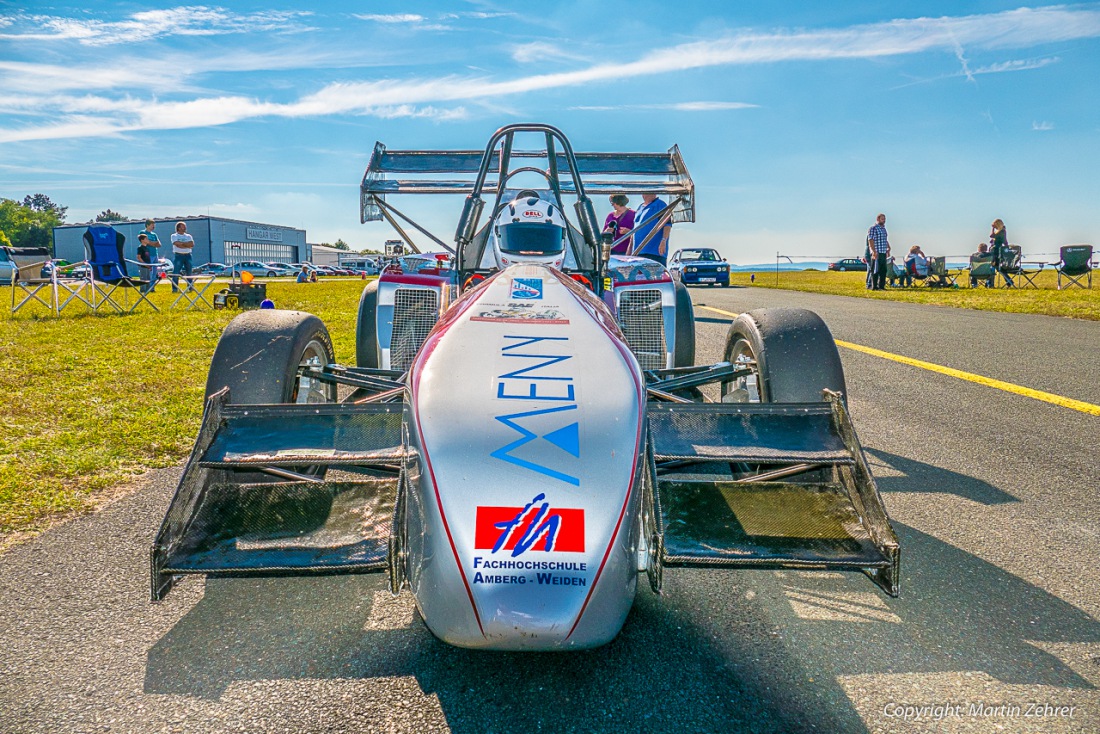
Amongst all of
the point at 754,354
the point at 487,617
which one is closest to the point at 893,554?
the point at 487,617

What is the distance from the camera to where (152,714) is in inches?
74.0

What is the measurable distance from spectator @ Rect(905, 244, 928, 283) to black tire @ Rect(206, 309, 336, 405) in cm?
2364

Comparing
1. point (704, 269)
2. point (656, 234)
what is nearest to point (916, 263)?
point (704, 269)

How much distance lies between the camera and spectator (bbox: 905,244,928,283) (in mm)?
23812

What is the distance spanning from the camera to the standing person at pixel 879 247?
65.7 feet

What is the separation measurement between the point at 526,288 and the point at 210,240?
288ft

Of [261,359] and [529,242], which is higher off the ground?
[529,242]

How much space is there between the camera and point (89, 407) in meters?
5.48

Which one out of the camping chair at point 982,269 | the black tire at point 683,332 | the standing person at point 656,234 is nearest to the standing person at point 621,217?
the standing person at point 656,234

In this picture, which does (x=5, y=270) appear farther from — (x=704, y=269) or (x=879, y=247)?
(x=879, y=247)

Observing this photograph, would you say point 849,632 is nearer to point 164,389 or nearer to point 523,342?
point 523,342

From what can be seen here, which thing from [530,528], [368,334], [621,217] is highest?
[621,217]

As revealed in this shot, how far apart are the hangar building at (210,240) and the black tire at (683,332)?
80668 mm

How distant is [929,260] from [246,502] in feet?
82.3
